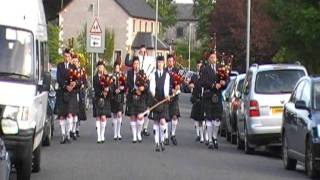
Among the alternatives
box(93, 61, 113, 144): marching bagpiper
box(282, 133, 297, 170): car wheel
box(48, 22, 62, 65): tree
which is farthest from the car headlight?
box(48, 22, 62, 65): tree

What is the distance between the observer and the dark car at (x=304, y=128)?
1503 cm

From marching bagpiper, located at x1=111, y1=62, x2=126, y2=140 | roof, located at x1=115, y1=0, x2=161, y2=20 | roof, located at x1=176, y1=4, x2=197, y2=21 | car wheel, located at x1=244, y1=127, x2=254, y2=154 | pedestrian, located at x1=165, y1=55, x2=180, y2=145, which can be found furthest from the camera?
roof, located at x1=176, y1=4, x2=197, y2=21

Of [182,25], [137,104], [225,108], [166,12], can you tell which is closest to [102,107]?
[137,104]

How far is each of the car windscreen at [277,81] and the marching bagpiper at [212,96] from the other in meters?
1.80

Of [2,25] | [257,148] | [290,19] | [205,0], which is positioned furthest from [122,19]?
[2,25]

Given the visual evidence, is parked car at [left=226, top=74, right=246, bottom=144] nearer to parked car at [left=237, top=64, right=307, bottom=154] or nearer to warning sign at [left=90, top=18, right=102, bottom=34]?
parked car at [left=237, top=64, right=307, bottom=154]

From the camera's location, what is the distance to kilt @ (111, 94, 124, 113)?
24.2m

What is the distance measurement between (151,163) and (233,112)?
6.22 metres

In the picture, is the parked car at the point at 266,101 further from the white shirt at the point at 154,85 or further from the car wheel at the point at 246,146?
the white shirt at the point at 154,85

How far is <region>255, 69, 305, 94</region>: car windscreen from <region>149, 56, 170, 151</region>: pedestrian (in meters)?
2.17

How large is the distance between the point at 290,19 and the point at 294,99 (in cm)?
1302

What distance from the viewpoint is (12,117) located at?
12.8 meters

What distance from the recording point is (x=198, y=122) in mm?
23609

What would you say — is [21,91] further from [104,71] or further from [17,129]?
[104,71]
